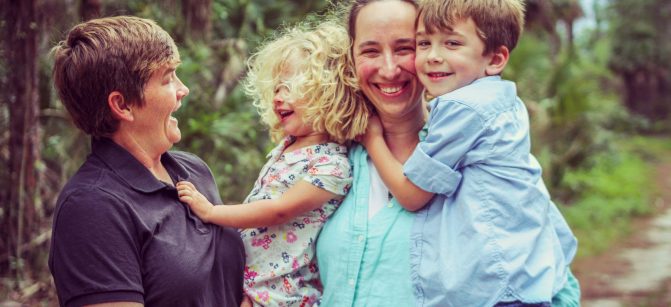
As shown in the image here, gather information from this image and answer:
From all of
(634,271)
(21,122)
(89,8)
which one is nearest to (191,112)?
(89,8)

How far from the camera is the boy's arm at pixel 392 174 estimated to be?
224 cm

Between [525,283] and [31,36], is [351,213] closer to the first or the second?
[525,283]

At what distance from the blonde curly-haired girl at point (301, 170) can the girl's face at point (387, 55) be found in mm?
88

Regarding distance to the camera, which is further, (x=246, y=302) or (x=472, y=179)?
(x=246, y=302)

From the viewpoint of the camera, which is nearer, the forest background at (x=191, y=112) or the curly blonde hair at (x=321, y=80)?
the curly blonde hair at (x=321, y=80)

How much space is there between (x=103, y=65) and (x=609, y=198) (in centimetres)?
1019

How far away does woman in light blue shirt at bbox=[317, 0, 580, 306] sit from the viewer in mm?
2260

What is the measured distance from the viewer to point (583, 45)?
25969mm

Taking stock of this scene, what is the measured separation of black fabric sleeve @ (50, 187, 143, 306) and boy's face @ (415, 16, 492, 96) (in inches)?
42.1

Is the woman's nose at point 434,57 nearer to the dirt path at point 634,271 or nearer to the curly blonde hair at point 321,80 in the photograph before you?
the curly blonde hair at point 321,80

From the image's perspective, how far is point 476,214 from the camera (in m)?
2.14

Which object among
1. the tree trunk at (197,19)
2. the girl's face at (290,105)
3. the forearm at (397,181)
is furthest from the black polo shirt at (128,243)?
the tree trunk at (197,19)

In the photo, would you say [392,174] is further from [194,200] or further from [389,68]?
[194,200]

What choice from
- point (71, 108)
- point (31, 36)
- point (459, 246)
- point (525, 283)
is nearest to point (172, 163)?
point (71, 108)
